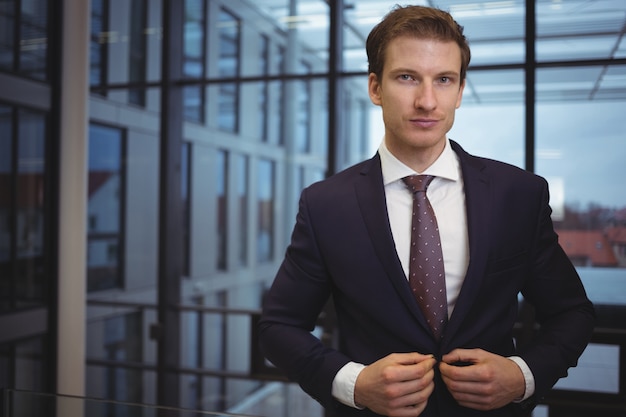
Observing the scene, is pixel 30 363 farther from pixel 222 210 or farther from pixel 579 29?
pixel 579 29

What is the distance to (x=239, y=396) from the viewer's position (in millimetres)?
6367

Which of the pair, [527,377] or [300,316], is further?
[300,316]

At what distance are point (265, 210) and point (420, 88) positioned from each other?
5021mm

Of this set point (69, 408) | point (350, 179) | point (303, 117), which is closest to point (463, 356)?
point (350, 179)

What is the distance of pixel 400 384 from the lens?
1.12 metres

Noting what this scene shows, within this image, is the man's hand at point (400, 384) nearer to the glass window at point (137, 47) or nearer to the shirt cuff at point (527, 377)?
the shirt cuff at point (527, 377)

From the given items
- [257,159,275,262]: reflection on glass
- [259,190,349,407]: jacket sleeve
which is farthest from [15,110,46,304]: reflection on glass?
[259,190,349,407]: jacket sleeve

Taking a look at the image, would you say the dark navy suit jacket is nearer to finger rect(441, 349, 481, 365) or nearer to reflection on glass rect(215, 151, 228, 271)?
finger rect(441, 349, 481, 365)

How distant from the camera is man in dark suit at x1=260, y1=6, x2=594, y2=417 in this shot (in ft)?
3.87

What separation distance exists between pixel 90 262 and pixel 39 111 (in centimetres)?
190

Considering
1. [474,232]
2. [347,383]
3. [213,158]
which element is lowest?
[347,383]

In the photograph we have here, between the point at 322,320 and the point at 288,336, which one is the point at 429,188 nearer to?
the point at 288,336

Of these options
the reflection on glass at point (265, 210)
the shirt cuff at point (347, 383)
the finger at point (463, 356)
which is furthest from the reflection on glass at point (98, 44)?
the finger at point (463, 356)

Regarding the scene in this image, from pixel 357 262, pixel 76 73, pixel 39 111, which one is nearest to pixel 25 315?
pixel 39 111
